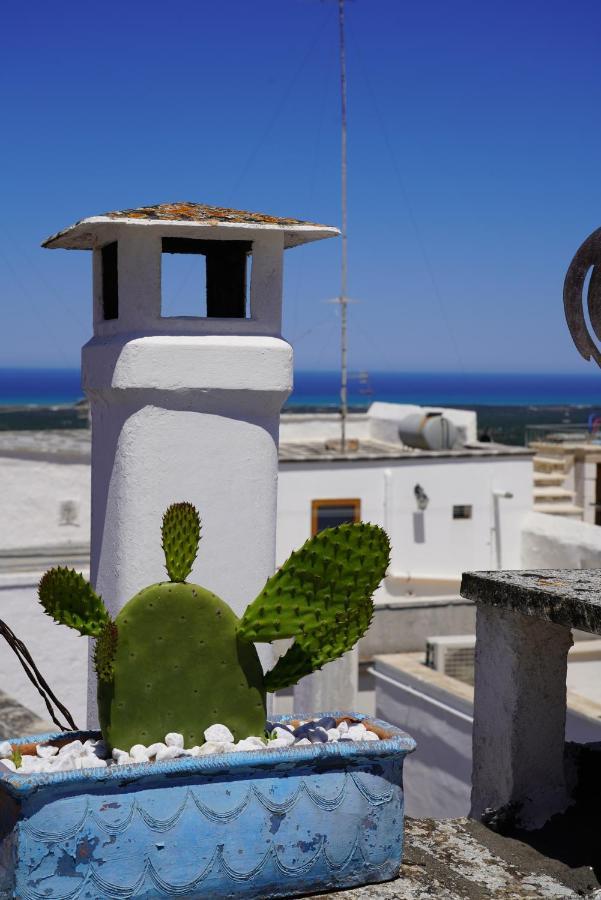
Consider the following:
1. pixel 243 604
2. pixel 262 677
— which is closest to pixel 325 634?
pixel 262 677

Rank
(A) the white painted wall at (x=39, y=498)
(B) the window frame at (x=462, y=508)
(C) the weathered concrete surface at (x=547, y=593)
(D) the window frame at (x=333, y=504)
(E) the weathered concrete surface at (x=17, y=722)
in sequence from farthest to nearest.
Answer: (B) the window frame at (x=462, y=508), (D) the window frame at (x=333, y=504), (A) the white painted wall at (x=39, y=498), (E) the weathered concrete surface at (x=17, y=722), (C) the weathered concrete surface at (x=547, y=593)

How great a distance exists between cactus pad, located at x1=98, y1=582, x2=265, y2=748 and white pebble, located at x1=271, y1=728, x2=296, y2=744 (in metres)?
0.18

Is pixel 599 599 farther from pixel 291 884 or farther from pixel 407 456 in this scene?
pixel 407 456

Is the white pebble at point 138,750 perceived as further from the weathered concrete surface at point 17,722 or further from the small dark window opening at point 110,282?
the weathered concrete surface at point 17,722

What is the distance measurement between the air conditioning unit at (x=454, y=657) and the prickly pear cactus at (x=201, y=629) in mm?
9878

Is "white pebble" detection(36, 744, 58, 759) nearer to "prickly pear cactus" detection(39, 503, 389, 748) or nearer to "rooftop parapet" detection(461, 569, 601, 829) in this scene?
"prickly pear cactus" detection(39, 503, 389, 748)

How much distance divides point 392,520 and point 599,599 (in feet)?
58.7

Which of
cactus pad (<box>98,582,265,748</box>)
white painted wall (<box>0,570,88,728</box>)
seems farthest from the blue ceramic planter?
white painted wall (<box>0,570,88,728</box>)

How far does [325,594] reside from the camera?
4285 mm

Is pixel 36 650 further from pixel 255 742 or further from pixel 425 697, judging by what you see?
pixel 255 742

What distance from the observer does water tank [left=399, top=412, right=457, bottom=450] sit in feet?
77.2

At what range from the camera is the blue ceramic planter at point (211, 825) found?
3676mm

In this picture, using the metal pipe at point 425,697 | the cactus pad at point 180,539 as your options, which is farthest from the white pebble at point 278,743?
the metal pipe at point 425,697

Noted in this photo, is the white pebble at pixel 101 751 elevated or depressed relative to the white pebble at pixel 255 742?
depressed
